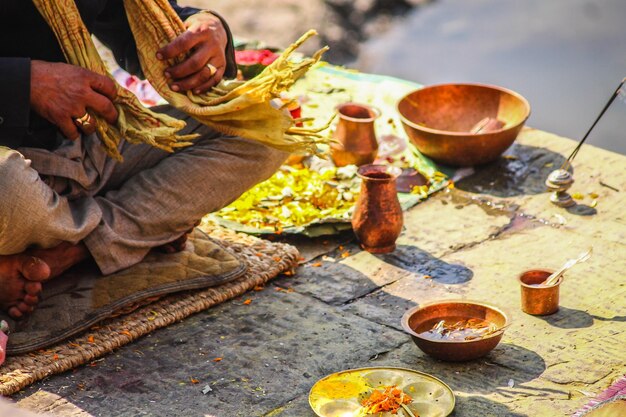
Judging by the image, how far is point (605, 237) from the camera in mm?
4273

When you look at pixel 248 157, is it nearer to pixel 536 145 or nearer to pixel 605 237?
pixel 605 237

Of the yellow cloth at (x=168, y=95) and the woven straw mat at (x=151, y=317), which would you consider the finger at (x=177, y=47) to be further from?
the woven straw mat at (x=151, y=317)

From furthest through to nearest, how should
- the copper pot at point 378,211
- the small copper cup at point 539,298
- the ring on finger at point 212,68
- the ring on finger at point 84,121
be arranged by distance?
the copper pot at point 378,211
the ring on finger at point 212,68
the small copper cup at point 539,298
the ring on finger at point 84,121

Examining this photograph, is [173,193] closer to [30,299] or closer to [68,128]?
[68,128]

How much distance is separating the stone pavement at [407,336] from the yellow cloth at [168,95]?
703mm

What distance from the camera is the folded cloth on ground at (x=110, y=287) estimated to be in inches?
136

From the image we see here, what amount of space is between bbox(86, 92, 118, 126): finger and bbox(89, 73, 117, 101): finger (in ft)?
0.07

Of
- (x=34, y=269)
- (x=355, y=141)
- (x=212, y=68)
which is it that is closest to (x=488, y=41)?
(x=355, y=141)

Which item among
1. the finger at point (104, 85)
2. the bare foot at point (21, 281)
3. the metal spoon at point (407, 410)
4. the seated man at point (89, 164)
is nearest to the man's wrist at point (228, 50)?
the seated man at point (89, 164)

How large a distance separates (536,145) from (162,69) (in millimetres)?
2436

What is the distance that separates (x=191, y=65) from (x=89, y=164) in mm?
560

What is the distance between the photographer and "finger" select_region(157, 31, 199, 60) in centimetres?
358

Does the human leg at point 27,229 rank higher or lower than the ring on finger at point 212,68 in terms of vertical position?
lower

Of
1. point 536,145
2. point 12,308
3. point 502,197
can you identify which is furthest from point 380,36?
point 12,308
